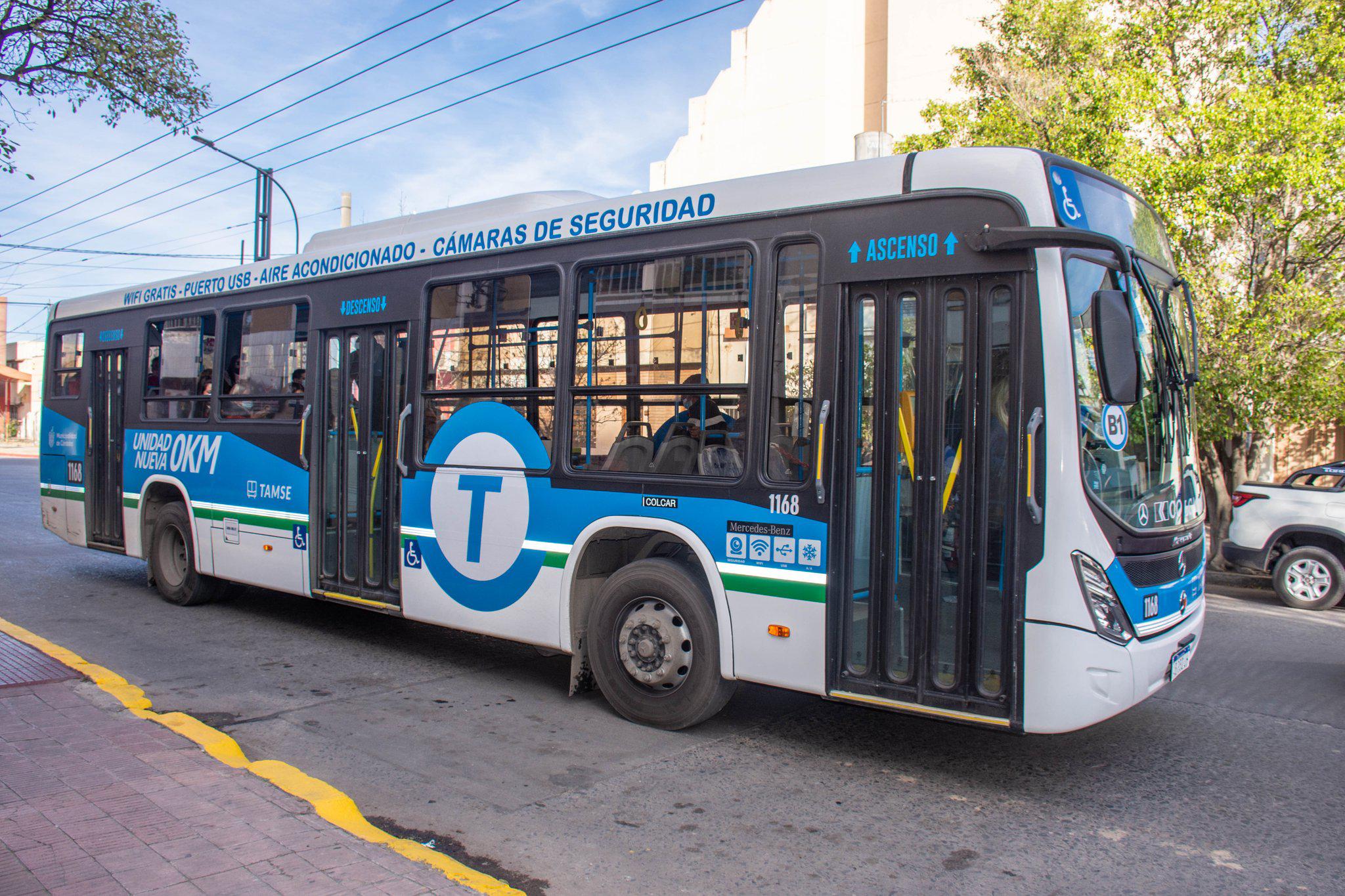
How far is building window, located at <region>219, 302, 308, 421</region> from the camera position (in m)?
8.29

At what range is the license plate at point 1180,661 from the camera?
484 centimetres

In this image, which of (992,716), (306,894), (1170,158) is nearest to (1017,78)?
(1170,158)

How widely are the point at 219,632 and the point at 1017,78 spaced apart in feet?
39.6

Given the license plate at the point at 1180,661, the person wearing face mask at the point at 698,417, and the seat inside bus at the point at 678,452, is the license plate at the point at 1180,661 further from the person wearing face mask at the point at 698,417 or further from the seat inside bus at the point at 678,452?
the seat inside bus at the point at 678,452

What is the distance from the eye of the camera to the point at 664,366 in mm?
5680

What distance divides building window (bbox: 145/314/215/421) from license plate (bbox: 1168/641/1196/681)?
800 cm

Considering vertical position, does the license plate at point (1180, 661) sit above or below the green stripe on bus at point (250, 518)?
below

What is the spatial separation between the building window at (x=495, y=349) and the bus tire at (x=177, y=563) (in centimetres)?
374

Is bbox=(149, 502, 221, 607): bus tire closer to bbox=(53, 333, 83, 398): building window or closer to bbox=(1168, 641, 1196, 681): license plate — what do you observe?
bbox=(53, 333, 83, 398): building window

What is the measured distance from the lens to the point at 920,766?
17.1 feet

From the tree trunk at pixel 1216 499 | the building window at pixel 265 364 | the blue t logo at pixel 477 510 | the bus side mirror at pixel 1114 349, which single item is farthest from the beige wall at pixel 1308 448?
the building window at pixel 265 364

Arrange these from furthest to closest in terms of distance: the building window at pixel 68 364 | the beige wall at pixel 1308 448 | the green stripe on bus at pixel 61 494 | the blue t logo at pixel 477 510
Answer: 1. the beige wall at pixel 1308 448
2. the building window at pixel 68 364
3. the green stripe on bus at pixel 61 494
4. the blue t logo at pixel 477 510

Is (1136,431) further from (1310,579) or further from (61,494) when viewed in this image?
(61,494)

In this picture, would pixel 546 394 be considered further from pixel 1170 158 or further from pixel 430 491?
pixel 1170 158
